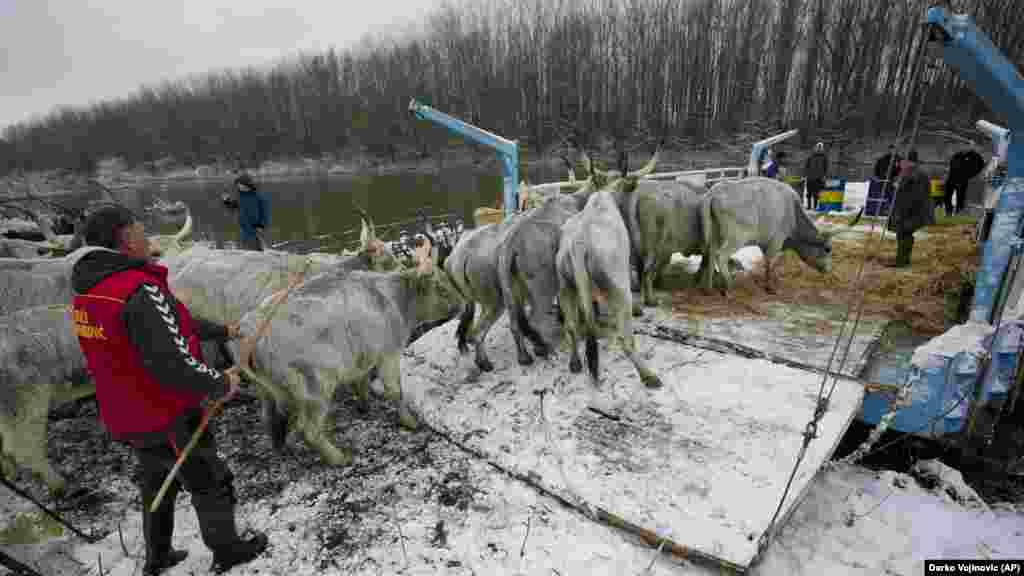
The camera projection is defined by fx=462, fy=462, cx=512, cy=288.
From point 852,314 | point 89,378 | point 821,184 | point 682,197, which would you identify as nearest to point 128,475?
point 89,378

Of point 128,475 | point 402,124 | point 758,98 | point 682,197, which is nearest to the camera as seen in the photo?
point 128,475

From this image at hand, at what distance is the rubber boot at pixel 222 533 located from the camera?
8.82 ft

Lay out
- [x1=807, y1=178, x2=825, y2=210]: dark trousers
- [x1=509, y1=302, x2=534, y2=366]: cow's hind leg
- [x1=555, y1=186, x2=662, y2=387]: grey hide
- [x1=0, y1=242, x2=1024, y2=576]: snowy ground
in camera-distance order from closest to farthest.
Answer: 1. [x1=0, y1=242, x2=1024, y2=576]: snowy ground
2. [x1=555, y1=186, x2=662, y2=387]: grey hide
3. [x1=509, y1=302, x2=534, y2=366]: cow's hind leg
4. [x1=807, y1=178, x2=825, y2=210]: dark trousers

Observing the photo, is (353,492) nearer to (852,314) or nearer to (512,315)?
(512,315)

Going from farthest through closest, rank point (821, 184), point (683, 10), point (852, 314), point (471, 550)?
point (683, 10) < point (821, 184) < point (852, 314) < point (471, 550)

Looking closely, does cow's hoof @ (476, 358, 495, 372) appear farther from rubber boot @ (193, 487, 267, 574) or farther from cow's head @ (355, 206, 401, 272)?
rubber boot @ (193, 487, 267, 574)

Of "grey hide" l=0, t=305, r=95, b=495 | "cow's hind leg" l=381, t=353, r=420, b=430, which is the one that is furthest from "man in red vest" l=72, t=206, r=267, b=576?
"grey hide" l=0, t=305, r=95, b=495

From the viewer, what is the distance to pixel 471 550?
2.88m

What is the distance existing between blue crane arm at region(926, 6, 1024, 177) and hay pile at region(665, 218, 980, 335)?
169 cm

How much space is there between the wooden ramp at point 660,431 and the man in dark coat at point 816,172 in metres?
9.62

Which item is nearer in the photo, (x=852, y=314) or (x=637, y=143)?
(x=852, y=314)

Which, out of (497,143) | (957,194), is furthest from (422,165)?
(957,194)

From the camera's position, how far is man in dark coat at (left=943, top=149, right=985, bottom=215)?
10116mm

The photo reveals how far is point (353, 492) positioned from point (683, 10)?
47.5m
